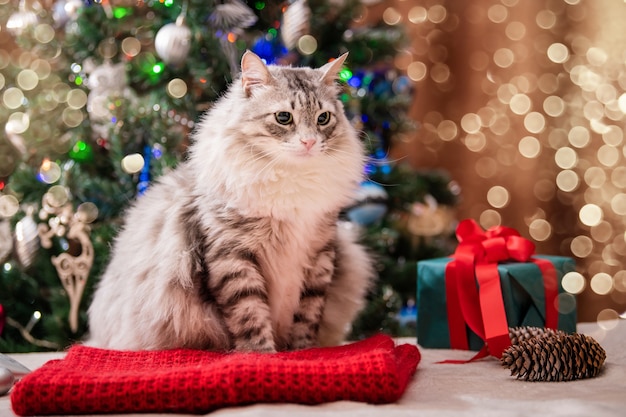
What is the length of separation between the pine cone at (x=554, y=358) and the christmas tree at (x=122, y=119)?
76 centimetres

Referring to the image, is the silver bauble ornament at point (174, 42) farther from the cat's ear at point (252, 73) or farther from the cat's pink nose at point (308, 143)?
the cat's pink nose at point (308, 143)

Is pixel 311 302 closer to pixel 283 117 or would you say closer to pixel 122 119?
pixel 283 117

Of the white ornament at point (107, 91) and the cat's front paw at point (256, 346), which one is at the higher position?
the white ornament at point (107, 91)

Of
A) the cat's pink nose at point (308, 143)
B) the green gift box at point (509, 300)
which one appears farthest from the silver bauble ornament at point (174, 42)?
the green gift box at point (509, 300)

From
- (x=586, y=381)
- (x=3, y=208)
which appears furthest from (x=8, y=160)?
(x=586, y=381)

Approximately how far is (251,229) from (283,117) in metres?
0.26

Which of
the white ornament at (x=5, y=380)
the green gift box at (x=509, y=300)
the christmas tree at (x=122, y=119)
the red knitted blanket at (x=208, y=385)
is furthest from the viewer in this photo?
the christmas tree at (x=122, y=119)

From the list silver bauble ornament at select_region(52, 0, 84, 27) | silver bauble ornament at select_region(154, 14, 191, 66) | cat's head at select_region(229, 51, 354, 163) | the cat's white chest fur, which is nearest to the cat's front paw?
the cat's white chest fur

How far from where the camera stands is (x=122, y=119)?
1965mm

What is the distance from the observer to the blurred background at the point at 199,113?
196 centimetres

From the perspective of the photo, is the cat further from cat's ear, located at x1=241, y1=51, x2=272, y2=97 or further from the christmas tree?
the christmas tree

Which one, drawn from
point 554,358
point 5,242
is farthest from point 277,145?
point 5,242

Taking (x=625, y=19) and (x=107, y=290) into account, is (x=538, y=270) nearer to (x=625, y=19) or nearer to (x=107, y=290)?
(x=107, y=290)

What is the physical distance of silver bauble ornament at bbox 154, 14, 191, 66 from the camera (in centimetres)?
181
